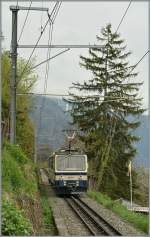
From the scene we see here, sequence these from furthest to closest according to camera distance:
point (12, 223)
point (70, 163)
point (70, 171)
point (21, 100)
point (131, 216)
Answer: point (21, 100) < point (70, 163) < point (70, 171) < point (131, 216) < point (12, 223)

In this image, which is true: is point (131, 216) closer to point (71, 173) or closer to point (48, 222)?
point (48, 222)

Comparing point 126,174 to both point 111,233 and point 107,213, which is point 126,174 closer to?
point 107,213

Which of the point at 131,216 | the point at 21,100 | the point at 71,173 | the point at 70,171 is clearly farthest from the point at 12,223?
the point at 21,100

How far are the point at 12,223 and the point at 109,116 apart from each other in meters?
31.9

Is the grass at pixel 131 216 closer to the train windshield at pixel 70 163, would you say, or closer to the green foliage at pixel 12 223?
the train windshield at pixel 70 163

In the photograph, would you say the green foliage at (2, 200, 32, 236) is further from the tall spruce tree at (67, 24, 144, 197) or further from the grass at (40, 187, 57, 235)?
the tall spruce tree at (67, 24, 144, 197)

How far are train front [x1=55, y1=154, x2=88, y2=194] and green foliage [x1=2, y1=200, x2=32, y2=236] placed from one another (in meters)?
19.7

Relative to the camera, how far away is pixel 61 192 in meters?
31.0

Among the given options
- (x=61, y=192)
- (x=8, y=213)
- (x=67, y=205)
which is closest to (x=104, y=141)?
(x=61, y=192)

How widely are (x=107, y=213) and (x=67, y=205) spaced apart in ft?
13.8

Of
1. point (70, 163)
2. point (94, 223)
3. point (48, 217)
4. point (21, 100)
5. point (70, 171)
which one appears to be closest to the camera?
point (94, 223)

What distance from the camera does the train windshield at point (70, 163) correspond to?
3034 cm

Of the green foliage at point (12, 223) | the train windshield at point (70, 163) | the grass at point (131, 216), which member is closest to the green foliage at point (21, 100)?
the train windshield at point (70, 163)

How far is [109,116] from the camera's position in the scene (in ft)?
136
